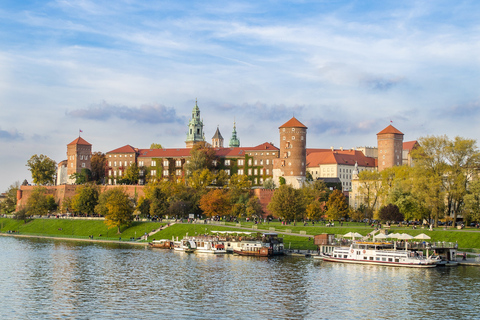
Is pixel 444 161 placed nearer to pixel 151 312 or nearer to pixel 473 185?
pixel 473 185

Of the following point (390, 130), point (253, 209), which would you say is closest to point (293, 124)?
point (390, 130)

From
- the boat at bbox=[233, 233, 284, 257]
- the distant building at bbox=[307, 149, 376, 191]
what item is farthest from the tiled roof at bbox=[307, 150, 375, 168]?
the boat at bbox=[233, 233, 284, 257]

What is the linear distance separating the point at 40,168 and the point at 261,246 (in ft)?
278

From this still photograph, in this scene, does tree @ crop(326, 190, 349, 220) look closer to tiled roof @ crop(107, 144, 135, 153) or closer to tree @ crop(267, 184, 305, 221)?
tree @ crop(267, 184, 305, 221)

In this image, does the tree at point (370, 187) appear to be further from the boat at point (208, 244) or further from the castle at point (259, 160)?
the boat at point (208, 244)

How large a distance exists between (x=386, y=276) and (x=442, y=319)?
1758 cm

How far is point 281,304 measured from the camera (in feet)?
146

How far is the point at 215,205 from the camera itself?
4186 inches

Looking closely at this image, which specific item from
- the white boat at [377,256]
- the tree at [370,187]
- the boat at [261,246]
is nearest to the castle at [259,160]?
the tree at [370,187]

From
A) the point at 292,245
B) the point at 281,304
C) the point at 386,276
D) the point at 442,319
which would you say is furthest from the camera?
the point at 292,245

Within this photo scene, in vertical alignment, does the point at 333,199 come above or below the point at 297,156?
below

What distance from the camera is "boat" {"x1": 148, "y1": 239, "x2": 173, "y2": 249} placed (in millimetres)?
85625

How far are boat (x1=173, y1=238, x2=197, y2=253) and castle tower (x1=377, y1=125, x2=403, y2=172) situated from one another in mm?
77266

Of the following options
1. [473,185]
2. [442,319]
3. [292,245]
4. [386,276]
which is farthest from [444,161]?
[442,319]
